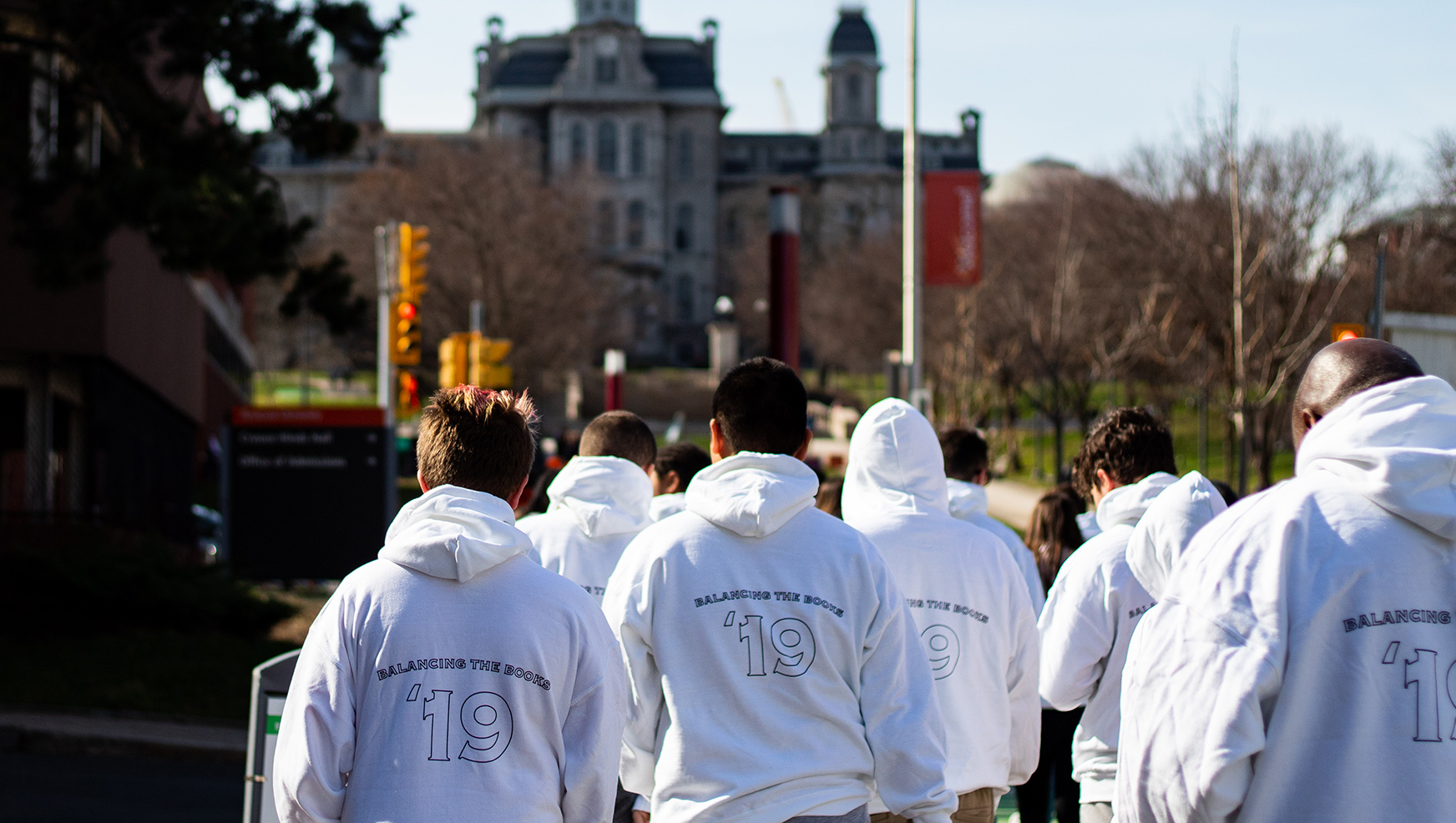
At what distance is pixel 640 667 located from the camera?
12.3 ft

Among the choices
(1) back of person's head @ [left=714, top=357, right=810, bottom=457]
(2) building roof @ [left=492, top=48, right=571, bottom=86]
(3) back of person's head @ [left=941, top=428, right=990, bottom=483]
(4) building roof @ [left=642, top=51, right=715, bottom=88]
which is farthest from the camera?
(4) building roof @ [left=642, top=51, right=715, bottom=88]

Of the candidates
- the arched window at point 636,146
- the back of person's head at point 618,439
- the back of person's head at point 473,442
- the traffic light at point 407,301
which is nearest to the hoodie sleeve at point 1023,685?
the back of person's head at point 618,439

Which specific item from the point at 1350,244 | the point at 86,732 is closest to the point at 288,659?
the point at 86,732

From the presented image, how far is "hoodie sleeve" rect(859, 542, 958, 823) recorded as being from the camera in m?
3.52

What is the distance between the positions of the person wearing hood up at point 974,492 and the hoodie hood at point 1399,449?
104 inches

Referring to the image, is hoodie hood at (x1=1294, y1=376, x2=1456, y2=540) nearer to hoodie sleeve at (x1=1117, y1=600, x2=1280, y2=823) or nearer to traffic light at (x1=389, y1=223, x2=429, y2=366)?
hoodie sleeve at (x1=1117, y1=600, x2=1280, y2=823)

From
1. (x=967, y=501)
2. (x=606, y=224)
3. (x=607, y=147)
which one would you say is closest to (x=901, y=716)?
(x=967, y=501)

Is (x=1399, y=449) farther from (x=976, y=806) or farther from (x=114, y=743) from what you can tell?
(x=114, y=743)

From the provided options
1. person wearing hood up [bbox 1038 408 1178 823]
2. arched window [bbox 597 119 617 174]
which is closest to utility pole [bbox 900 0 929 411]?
person wearing hood up [bbox 1038 408 1178 823]

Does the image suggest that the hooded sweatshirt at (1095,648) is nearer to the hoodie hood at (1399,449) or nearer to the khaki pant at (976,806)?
the khaki pant at (976,806)

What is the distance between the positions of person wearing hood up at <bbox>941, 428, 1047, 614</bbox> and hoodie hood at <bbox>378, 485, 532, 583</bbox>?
2791mm

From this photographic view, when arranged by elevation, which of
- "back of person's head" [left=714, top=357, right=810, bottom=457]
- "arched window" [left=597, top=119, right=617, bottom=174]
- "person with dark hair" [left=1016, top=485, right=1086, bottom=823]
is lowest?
"person with dark hair" [left=1016, top=485, right=1086, bottom=823]

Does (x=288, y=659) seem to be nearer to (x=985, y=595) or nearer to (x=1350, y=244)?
(x=985, y=595)

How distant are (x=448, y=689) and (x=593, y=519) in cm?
231
